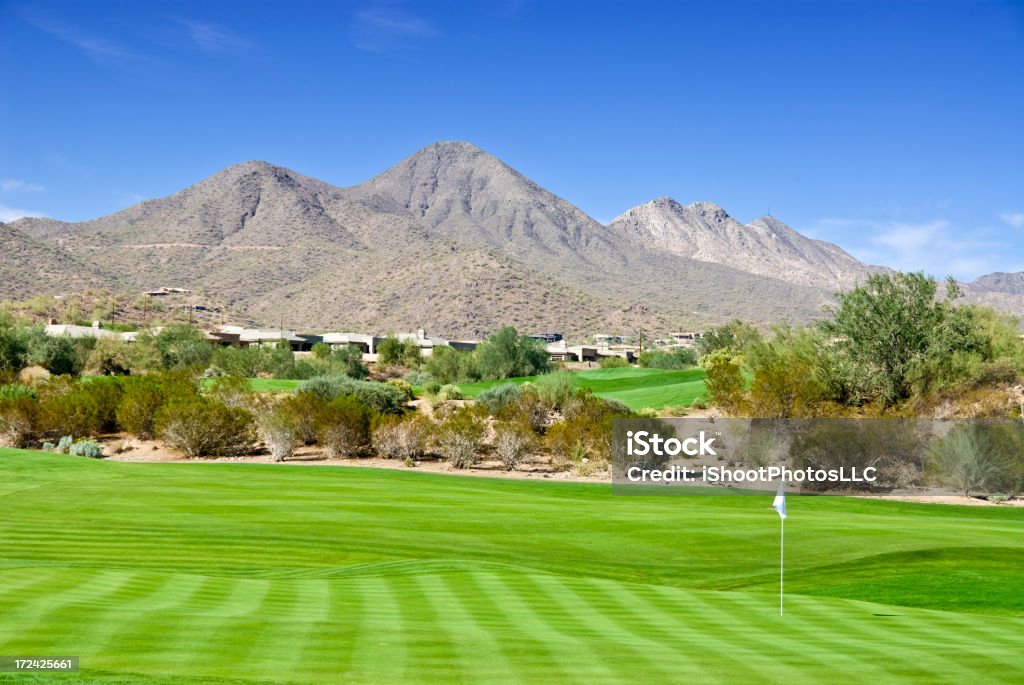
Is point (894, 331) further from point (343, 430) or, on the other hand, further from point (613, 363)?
point (613, 363)

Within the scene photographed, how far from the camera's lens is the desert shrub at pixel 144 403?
36000 millimetres

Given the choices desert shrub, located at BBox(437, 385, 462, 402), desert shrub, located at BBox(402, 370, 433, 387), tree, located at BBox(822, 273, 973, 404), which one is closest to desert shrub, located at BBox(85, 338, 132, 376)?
desert shrub, located at BBox(402, 370, 433, 387)

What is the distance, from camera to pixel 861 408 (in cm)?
3306

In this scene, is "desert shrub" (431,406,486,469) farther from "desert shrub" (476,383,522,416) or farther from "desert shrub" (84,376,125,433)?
"desert shrub" (84,376,125,433)

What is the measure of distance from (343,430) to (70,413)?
10355 mm

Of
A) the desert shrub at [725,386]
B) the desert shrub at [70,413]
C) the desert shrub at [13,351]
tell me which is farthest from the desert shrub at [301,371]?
the desert shrub at [725,386]

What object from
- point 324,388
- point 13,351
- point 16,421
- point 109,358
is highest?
point 109,358

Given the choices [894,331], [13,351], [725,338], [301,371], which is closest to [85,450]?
[13,351]

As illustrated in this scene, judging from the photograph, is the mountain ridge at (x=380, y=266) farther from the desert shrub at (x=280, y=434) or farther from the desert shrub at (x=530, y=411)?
the desert shrub at (x=280, y=434)

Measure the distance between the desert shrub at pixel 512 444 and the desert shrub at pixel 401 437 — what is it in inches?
99.3

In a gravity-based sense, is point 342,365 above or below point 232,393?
above

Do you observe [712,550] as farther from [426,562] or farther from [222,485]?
[222,485]

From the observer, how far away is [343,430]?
34.2m

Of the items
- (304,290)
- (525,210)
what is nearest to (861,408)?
(304,290)
